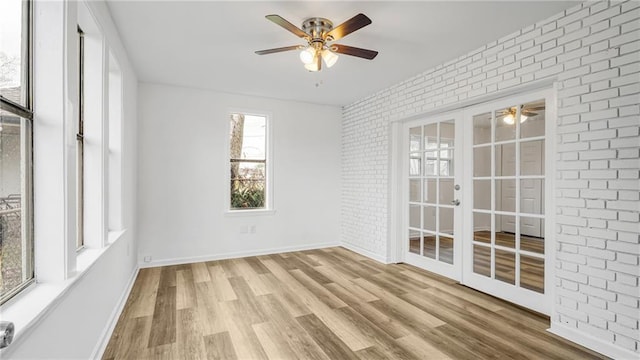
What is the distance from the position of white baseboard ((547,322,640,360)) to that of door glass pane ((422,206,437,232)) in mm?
1671

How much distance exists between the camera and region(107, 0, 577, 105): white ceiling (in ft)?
7.91

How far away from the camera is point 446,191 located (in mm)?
3770

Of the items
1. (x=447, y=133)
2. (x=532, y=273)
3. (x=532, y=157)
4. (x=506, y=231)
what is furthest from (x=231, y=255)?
(x=532, y=157)

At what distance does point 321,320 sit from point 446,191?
7.36ft

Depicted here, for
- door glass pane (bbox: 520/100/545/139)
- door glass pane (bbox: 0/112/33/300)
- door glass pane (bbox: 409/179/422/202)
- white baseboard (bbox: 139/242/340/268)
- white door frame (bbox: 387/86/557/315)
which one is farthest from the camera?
white baseboard (bbox: 139/242/340/268)

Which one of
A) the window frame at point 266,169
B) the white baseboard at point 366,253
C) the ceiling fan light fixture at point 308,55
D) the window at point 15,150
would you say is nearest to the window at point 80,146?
the window at point 15,150

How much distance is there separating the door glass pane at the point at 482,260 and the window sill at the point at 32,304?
359 centimetres

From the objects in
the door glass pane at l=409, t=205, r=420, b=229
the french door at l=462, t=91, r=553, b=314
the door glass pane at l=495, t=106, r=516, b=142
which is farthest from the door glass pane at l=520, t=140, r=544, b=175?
the door glass pane at l=409, t=205, r=420, b=229

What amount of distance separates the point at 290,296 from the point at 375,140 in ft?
9.01

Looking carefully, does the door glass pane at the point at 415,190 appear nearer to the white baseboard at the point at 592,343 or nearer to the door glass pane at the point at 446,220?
the door glass pane at the point at 446,220

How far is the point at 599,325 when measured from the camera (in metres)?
2.20

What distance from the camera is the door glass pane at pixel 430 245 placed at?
3.95 m

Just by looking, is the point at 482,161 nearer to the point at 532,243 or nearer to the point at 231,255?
the point at 532,243

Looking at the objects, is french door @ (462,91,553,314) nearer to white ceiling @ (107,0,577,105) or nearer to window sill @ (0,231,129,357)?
white ceiling @ (107,0,577,105)
